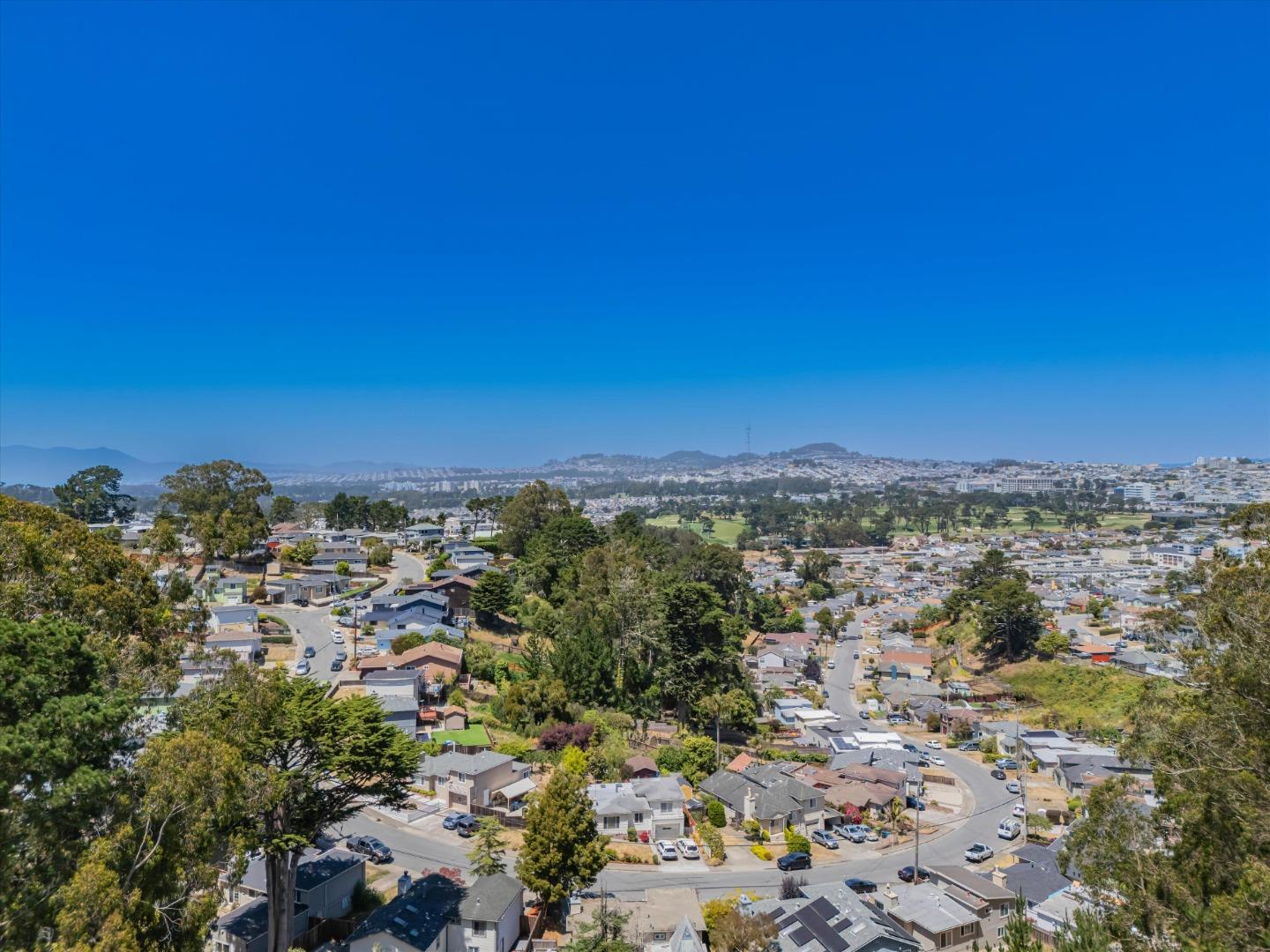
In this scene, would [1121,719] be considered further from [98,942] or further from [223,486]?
[223,486]

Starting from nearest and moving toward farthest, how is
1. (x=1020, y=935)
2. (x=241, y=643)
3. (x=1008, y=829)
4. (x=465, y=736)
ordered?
(x=1020, y=935)
(x=1008, y=829)
(x=465, y=736)
(x=241, y=643)

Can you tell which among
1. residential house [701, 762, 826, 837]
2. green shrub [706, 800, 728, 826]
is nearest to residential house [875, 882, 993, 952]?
residential house [701, 762, 826, 837]

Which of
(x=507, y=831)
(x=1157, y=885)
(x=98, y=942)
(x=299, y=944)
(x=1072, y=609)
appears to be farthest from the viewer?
(x=1072, y=609)

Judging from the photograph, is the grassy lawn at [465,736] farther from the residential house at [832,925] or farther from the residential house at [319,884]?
the residential house at [832,925]

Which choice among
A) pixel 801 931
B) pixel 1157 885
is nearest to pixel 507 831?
pixel 801 931

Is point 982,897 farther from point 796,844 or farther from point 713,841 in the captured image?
point 713,841

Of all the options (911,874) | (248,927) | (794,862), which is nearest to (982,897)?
(911,874)

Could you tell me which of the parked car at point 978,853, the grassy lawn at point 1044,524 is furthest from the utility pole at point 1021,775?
the grassy lawn at point 1044,524
